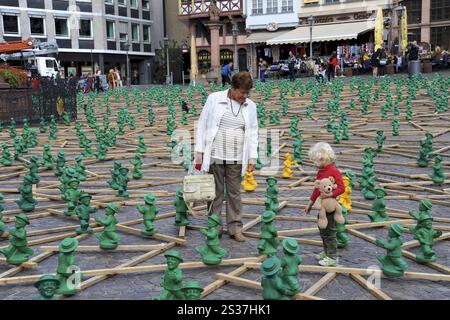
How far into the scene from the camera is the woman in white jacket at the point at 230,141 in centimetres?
559

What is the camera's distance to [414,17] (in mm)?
42531

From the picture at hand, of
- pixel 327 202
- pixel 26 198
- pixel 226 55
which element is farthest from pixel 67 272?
pixel 226 55

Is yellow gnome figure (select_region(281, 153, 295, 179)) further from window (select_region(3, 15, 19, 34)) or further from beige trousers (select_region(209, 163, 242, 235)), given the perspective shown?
window (select_region(3, 15, 19, 34))

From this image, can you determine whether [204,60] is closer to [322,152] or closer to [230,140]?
[230,140]

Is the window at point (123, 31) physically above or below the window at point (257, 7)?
below

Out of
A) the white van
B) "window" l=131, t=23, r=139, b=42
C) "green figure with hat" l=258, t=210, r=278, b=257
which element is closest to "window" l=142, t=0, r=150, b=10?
"window" l=131, t=23, r=139, b=42

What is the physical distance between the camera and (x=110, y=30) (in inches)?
2133

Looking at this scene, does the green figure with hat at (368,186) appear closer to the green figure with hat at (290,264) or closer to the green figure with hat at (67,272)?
the green figure with hat at (290,264)

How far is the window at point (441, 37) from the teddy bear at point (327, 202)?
41.0 m

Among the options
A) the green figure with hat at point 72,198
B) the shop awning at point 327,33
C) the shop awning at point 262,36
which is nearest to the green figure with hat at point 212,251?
the green figure with hat at point 72,198

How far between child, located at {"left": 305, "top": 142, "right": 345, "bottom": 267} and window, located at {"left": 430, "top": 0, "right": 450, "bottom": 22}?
4129 cm
